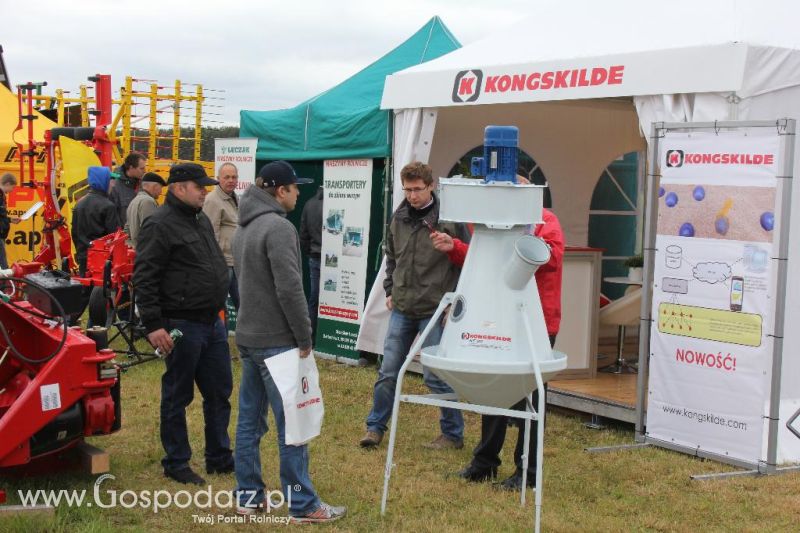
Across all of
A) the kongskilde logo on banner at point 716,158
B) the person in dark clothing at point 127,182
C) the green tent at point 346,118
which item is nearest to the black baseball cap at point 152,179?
the person in dark clothing at point 127,182

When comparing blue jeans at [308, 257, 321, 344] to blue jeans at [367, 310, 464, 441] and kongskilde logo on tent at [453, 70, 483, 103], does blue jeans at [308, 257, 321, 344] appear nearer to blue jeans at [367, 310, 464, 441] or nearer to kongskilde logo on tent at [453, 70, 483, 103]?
kongskilde logo on tent at [453, 70, 483, 103]

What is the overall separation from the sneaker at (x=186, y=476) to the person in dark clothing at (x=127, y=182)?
4860 mm

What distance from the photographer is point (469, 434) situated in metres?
7.04

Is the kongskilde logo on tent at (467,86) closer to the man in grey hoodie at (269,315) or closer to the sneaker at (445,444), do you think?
the sneaker at (445,444)

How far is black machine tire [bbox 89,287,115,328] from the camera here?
946cm

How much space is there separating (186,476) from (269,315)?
1311 millimetres

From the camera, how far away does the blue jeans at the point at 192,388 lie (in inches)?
216

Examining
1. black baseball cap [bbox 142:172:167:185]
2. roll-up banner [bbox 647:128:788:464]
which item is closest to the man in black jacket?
roll-up banner [bbox 647:128:788:464]

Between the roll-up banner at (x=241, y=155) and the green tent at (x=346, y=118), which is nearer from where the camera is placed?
the green tent at (x=346, y=118)

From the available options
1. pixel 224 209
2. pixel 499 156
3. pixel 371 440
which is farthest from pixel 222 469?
pixel 224 209

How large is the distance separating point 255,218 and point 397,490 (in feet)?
5.73

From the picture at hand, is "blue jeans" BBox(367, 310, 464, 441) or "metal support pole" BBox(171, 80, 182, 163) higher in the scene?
"metal support pole" BBox(171, 80, 182, 163)

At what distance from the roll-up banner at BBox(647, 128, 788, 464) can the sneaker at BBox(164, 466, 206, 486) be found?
9.47 ft

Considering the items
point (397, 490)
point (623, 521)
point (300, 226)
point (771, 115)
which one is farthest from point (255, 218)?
point (300, 226)
